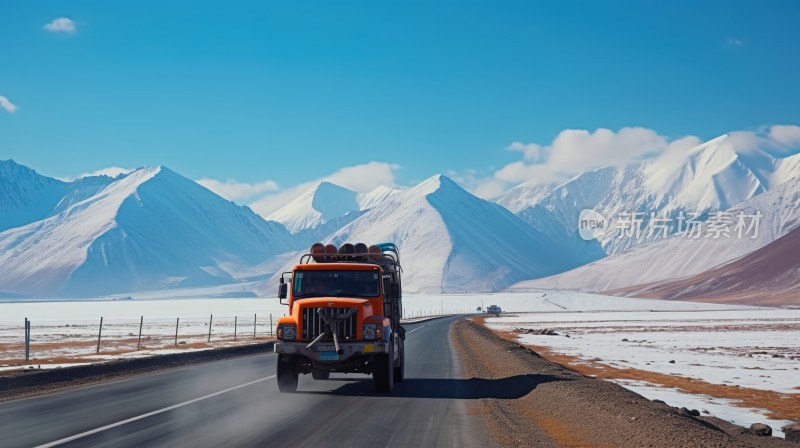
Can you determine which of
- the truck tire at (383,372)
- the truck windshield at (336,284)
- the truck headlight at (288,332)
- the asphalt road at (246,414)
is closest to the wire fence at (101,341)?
the asphalt road at (246,414)

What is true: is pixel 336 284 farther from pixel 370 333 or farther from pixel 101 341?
pixel 101 341

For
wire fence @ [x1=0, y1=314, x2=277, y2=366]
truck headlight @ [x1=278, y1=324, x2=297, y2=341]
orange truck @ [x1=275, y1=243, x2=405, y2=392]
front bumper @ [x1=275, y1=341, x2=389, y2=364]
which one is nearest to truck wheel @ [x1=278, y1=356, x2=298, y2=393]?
orange truck @ [x1=275, y1=243, x2=405, y2=392]

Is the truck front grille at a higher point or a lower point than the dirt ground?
higher

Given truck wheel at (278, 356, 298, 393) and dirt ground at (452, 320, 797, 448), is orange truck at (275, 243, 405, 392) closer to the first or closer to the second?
truck wheel at (278, 356, 298, 393)

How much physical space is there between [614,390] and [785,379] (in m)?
10.8

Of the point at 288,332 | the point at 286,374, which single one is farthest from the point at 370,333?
the point at 286,374

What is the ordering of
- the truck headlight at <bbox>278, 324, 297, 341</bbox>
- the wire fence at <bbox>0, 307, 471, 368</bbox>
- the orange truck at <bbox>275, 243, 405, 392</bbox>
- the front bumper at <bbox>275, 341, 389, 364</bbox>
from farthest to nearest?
the wire fence at <bbox>0, 307, 471, 368</bbox>, the truck headlight at <bbox>278, 324, 297, 341</bbox>, the orange truck at <bbox>275, 243, 405, 392</bbox>, the front bumper at <bbox>275, 341, 389, 364</bbox>

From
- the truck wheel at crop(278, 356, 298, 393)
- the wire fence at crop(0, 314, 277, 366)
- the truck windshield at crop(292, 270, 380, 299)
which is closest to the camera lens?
the truck wheel at crop(278, 356, 298, 393)

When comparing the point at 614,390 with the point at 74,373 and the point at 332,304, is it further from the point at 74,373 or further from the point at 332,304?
the point at 74,373

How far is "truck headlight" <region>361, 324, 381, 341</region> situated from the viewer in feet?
63.9

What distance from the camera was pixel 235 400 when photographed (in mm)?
18656

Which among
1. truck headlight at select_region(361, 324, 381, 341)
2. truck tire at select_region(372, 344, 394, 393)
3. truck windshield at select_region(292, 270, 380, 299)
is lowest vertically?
truck tire at select_region(372, 344, 394, 393)

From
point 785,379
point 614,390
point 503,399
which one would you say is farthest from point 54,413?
point 785,379

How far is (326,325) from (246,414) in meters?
3.73
